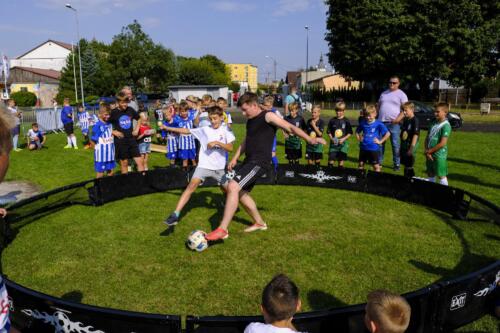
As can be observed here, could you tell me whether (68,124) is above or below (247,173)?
above

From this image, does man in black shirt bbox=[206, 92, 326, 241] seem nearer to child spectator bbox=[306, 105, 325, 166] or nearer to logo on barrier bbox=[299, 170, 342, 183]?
logo on barrier bbox=[299, 170, 342, 183]

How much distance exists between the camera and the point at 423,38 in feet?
117

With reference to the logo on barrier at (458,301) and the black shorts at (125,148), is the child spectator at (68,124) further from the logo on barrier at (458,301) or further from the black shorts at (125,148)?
the logo on barrier at (458,301)

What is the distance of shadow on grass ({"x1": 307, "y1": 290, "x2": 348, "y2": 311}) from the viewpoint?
→ 4.03m

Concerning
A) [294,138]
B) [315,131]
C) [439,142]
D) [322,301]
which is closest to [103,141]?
[294,138]

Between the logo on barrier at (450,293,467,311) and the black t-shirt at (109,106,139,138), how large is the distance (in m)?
7.13

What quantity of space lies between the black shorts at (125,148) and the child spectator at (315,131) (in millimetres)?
4189

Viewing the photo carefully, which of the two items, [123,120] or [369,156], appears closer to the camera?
[123,120]

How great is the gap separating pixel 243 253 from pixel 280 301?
285cm

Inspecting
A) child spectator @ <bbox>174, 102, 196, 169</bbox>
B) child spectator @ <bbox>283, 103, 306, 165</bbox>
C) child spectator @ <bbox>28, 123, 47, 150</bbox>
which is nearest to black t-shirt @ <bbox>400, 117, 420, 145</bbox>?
child spectator @ <bbox>283, 103, 306, 165</bbox>

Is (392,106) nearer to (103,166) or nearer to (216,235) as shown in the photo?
(216,235)

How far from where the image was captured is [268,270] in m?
4.84

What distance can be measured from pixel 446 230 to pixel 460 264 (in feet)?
4.48

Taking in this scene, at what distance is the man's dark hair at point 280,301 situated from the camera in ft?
8.34
